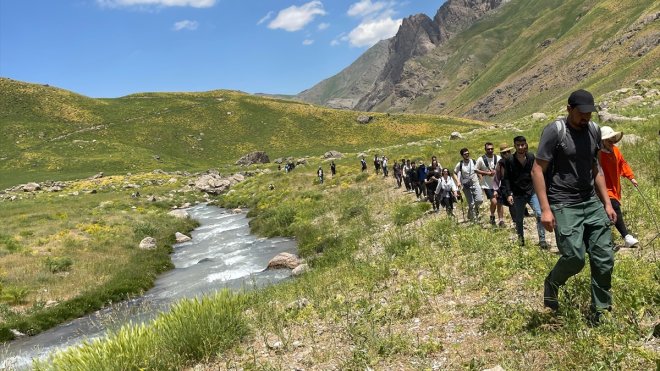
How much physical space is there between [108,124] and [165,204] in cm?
6244

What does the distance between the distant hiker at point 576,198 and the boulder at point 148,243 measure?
22.4 m

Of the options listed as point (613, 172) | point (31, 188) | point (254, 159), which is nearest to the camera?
point (613, 172)

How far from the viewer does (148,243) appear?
79.9ft

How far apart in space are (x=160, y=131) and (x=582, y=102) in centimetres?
9589

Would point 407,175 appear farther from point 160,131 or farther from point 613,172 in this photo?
point 160,131

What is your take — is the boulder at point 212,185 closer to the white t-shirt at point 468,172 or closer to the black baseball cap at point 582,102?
the white t-shirt at point 468,172

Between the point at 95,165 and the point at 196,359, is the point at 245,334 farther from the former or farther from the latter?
the point at 95,165

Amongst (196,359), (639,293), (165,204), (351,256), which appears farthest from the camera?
(165,204)

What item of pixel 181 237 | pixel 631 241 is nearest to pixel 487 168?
pixel 631 241

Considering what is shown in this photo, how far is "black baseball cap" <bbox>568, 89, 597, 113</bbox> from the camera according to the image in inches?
195

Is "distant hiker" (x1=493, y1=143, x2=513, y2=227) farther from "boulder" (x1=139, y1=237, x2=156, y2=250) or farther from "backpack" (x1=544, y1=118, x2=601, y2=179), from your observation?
"boulder" (x1=139, y1=237, x2=156, y2=250)

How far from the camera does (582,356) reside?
4.55 m

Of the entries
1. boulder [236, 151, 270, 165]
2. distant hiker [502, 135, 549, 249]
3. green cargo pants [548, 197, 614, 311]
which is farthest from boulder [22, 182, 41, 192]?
green cargo pants [548, 197, 614, 311]

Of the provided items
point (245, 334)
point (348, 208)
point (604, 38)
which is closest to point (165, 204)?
point (348, 208)
